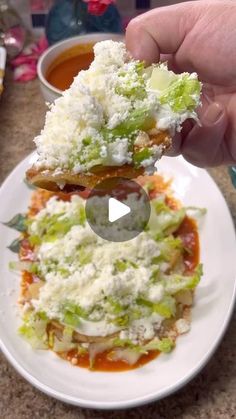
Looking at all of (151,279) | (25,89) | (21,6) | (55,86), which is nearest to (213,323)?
(151,279)

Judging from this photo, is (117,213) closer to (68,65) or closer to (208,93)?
(208,93)

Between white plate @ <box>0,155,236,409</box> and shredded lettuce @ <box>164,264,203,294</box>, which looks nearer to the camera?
white plate @ <box>0,155,236,409</box>

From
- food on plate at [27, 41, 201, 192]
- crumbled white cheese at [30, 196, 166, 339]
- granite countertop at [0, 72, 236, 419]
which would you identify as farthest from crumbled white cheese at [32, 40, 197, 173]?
granite countertop at [0, 72, 236, 419]

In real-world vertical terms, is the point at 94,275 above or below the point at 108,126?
below

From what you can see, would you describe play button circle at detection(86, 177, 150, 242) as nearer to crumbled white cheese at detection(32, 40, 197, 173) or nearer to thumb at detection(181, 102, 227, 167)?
thumb at detection(181, 102, 227, 167)

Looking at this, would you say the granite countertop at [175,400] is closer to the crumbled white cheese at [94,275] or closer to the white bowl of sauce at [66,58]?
the crumbled white cheese at [94,275]

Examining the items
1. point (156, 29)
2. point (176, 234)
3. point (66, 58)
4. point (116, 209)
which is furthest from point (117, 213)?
point (66, 58)

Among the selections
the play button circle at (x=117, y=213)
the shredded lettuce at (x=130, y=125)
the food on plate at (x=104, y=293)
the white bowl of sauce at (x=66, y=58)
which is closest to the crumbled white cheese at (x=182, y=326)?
the food on plate at (x=104, y=293)

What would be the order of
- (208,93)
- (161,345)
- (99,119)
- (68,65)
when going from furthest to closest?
(68,65), (208,93), (161,345), (99,119)
